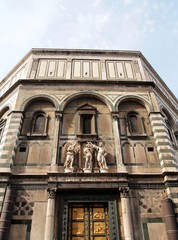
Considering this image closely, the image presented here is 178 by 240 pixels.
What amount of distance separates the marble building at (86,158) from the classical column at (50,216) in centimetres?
3

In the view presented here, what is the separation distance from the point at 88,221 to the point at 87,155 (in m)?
2.66

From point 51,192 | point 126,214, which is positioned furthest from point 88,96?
point 126,214

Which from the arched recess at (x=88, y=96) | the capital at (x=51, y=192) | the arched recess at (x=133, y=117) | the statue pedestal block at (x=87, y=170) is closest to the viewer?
the capital at (x=51, y=192)

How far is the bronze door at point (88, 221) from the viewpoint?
7.87m

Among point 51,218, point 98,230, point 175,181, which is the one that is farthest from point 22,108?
point 175,181

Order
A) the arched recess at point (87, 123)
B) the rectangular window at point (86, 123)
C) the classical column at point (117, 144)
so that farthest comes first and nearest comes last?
the rectangular window at point (86, 123), the arched recess at point (87, 123), the classical column at point (117, 144)

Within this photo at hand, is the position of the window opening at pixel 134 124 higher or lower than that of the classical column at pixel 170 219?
higher

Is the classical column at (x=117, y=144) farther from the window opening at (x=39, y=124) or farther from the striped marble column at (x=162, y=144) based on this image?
the window opening at (x=39, y=124)

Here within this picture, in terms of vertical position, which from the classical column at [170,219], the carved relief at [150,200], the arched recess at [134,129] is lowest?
the classical column at [170,219]

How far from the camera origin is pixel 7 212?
7.95 metres

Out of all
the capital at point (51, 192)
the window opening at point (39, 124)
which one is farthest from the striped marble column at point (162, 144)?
the window opening at point (39, 124)

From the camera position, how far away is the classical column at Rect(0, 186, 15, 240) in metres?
7.56

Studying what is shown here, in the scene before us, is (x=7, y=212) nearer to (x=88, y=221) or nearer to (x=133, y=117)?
(x=88, y=221)

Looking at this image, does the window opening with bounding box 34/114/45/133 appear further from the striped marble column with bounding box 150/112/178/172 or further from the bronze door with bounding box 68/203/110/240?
the striped marble column with bounding box 150/112/178/172
